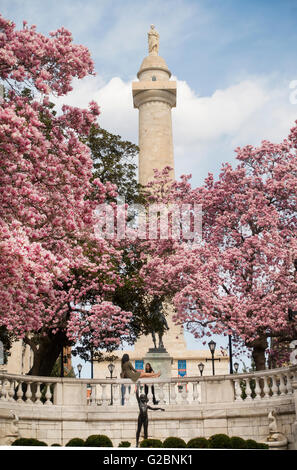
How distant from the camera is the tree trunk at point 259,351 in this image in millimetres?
29203

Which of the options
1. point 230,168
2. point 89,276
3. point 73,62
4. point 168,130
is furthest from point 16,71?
point 168,130

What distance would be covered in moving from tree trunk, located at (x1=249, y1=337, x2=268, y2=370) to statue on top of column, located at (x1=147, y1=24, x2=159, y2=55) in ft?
128

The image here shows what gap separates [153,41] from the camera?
61375 mm

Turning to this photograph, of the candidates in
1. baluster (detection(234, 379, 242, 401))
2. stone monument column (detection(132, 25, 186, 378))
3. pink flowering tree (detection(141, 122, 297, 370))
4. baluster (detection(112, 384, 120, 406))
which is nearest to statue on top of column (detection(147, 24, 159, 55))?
stone monument column (detection(132, 25, 186, 378))

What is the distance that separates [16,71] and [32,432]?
1227 centimetres

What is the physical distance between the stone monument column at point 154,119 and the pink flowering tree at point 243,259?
1990 centimetres

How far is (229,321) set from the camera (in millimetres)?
28750

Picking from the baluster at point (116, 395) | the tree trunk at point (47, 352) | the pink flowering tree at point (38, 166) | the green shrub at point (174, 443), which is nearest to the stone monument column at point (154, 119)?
the tree trunk at point (47, 352)

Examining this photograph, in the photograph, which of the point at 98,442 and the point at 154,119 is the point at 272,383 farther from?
the point at 154,119

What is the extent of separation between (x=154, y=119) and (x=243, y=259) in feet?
93.0

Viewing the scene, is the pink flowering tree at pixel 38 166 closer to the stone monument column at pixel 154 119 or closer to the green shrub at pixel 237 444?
the green shrub at pixel 237 444

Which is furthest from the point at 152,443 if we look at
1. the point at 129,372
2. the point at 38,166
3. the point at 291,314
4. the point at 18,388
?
the point at 291,314

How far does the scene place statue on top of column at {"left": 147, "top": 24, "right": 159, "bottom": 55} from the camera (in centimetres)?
6116

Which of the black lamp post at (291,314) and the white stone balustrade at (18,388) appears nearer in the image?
the white stone balustrade at (18,388)
